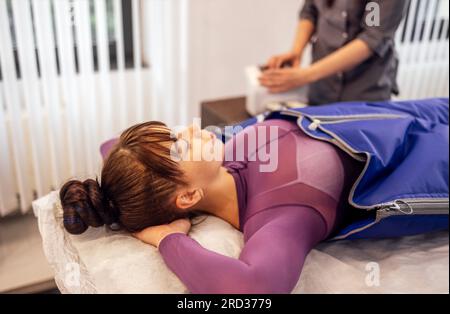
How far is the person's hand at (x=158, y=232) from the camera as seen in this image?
0.78 metres

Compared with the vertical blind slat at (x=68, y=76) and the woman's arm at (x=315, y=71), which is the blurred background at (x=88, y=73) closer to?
the vertical blind slat at (x=68, y=76)

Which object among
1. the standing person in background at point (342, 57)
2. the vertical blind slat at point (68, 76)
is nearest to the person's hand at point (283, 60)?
the standing person in background at point (342, 57)

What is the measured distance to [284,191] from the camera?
2.78 feet

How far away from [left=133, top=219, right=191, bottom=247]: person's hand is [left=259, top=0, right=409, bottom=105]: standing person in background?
66 centimetres

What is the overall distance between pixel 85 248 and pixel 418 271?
602mm

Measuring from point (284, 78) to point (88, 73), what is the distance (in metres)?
0.57

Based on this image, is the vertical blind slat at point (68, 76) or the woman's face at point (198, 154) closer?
the woman's face at point (198, 154)

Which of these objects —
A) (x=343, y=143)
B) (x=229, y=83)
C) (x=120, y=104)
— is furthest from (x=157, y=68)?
(x=343, y=143)

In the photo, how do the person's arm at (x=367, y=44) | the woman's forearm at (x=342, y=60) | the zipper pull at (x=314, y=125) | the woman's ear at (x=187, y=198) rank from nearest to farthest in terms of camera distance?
the woman's ear at (x=187, y=198)
the zipper pull at (x=314, y=125)
the person's arm at (x=367, y=44)
the woman's forearm at (x=342, y=60)

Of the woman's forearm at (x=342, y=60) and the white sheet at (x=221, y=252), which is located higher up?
the woman's forearm at (x=342, y=60)

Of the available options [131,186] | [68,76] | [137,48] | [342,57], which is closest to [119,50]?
[137,48]

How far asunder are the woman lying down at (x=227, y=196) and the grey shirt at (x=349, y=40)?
1.52 feet

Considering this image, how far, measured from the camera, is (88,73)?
4.51 feet

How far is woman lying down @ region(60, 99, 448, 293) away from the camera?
0.69 m
